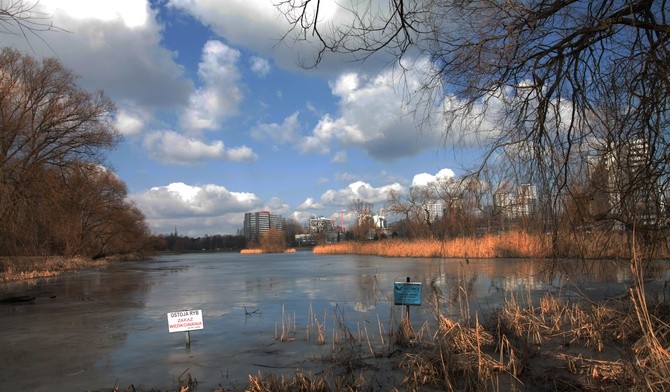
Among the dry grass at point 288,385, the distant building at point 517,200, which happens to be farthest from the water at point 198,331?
the distant building at point 517,200

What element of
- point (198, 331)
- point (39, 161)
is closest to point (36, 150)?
point (39, 161)

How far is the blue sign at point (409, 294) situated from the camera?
8062 mm

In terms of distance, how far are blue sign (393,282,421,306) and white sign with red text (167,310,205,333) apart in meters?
3.17

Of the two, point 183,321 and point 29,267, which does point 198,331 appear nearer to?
point 183,321

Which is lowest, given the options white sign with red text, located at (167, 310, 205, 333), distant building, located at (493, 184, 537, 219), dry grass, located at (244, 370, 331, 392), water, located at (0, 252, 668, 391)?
water, located at (0, 252, 668, 391)

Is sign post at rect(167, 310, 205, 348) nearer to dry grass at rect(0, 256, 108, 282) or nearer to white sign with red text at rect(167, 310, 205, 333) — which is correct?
white sign with red text at rect(167, 310, 205, 333)

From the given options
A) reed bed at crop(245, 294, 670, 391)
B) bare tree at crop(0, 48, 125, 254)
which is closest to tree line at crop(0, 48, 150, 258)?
bare tree at crop(0, 48, 125, 254)

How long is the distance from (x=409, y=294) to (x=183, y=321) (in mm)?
3538

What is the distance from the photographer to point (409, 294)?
8.12 m

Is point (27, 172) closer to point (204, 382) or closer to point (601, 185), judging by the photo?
point (204, 382)

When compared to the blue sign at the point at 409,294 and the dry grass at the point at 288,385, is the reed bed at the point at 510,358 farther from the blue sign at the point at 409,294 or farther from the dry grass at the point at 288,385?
the blue sign at the point at 409,294

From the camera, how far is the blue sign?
8.06 meters

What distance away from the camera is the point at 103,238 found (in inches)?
2331

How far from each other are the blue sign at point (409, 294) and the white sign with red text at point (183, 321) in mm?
3171
